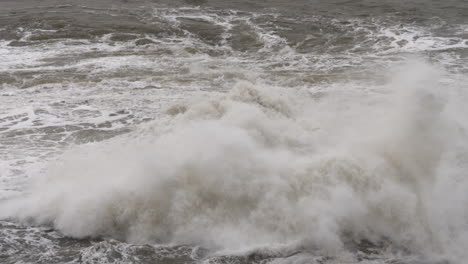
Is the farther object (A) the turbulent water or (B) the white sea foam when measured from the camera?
(B) the white sea foam

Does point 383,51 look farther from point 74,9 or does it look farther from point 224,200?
point 74,9

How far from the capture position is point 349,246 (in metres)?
5.07

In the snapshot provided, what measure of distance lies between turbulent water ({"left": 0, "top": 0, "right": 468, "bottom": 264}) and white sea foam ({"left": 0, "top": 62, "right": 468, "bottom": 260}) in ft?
0.06

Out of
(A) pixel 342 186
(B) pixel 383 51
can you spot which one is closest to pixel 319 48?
(B) pixel 383 51

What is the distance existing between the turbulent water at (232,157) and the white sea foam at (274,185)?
19 millimetres

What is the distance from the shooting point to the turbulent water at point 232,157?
5113 mm

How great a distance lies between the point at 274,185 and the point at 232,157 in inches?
26.6

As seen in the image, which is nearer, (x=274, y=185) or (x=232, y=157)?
(x=274, y=185)

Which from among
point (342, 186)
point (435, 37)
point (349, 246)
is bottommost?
point (349, 246)

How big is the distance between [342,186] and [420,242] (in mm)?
1046

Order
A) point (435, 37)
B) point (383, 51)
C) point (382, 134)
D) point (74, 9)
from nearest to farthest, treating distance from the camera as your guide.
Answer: point (382, 134)
point (383, 51)
point (435, 37)
point (74, 9)

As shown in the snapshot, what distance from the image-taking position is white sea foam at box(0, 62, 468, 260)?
5.23 m

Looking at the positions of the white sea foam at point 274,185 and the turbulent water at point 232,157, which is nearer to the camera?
the turbulent water at point 232,157

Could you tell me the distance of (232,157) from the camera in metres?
5.96
